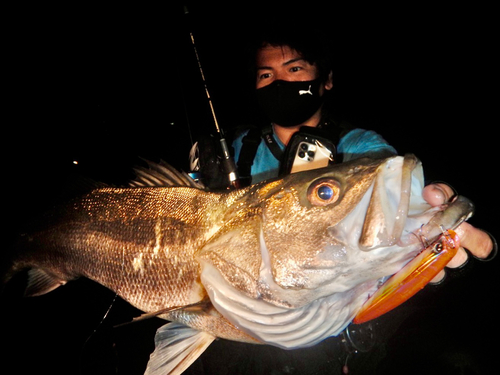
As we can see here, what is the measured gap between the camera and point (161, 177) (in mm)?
1518

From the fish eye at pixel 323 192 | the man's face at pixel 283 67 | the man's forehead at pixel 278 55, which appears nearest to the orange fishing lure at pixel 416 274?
the fish eye at pixel 323 192

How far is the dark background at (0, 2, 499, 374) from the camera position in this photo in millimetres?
2762

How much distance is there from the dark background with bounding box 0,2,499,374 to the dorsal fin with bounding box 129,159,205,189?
3.5 inches

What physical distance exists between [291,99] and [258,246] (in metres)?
1.34

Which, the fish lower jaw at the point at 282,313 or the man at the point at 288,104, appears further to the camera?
the man at the point at 288,104

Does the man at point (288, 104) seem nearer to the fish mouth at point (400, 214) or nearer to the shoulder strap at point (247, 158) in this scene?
the shoulder strap at point (247, 158)

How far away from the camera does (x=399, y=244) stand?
83 centimetres

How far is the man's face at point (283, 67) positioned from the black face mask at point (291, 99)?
11cm

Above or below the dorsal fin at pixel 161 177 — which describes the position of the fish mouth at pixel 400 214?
below

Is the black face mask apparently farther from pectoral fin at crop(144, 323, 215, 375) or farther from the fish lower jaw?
pectoral fin at crop(144, 323, 215, 375)

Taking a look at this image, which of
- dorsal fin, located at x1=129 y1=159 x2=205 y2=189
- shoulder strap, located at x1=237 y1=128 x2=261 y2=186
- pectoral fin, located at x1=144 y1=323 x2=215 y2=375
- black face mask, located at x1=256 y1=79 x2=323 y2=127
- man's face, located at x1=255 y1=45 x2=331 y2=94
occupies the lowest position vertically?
pectoral fin, located at x1=144 y1=323 x2=215 y2=375

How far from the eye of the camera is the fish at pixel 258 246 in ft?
2.76

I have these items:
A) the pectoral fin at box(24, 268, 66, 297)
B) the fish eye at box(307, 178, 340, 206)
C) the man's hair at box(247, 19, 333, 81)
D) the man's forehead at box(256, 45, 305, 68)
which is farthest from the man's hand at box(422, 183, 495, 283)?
the pectoral fin at box(24, 268, 66, 297)

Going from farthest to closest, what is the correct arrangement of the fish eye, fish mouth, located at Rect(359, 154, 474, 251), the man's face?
the man's face, the fish eye, fish mouth, located at Rect(359, 154, 474, 251)
